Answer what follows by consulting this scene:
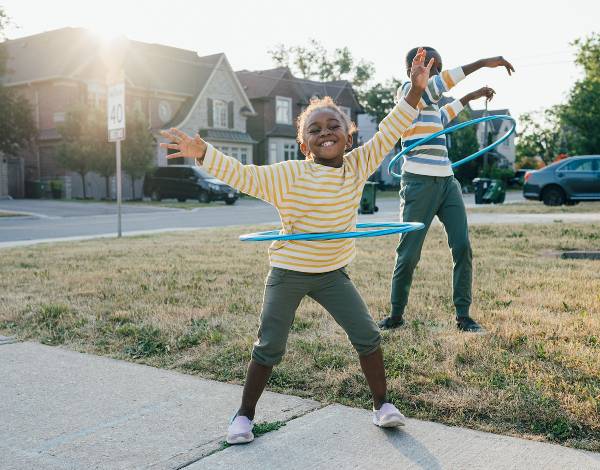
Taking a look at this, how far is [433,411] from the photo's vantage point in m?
3.49

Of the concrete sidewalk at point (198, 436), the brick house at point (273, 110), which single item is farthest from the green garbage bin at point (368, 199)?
the brick house at point (273, 110)

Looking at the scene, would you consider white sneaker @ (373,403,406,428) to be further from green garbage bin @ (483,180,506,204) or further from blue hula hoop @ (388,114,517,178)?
green garbage bin @ (483,180,506,204)

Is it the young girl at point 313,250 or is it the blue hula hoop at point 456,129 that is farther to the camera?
the blue hula hoop at point 456,129

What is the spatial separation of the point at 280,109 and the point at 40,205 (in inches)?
827

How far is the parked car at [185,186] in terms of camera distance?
29.7 m

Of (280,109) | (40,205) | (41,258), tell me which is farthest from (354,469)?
(280,109)

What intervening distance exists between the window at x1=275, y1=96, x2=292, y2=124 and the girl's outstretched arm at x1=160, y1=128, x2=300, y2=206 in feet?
141

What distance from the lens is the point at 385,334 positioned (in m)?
4.84

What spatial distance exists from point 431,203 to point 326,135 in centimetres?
183

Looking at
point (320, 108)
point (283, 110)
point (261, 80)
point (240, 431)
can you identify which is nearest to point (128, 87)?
point (261, 80)

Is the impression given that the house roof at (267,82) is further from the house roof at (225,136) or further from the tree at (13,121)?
the tree at (13,121)

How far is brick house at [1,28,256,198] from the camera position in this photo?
114 feet

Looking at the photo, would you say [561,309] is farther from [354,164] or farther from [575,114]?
[575,114]

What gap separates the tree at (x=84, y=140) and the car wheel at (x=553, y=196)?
18.2 meters
